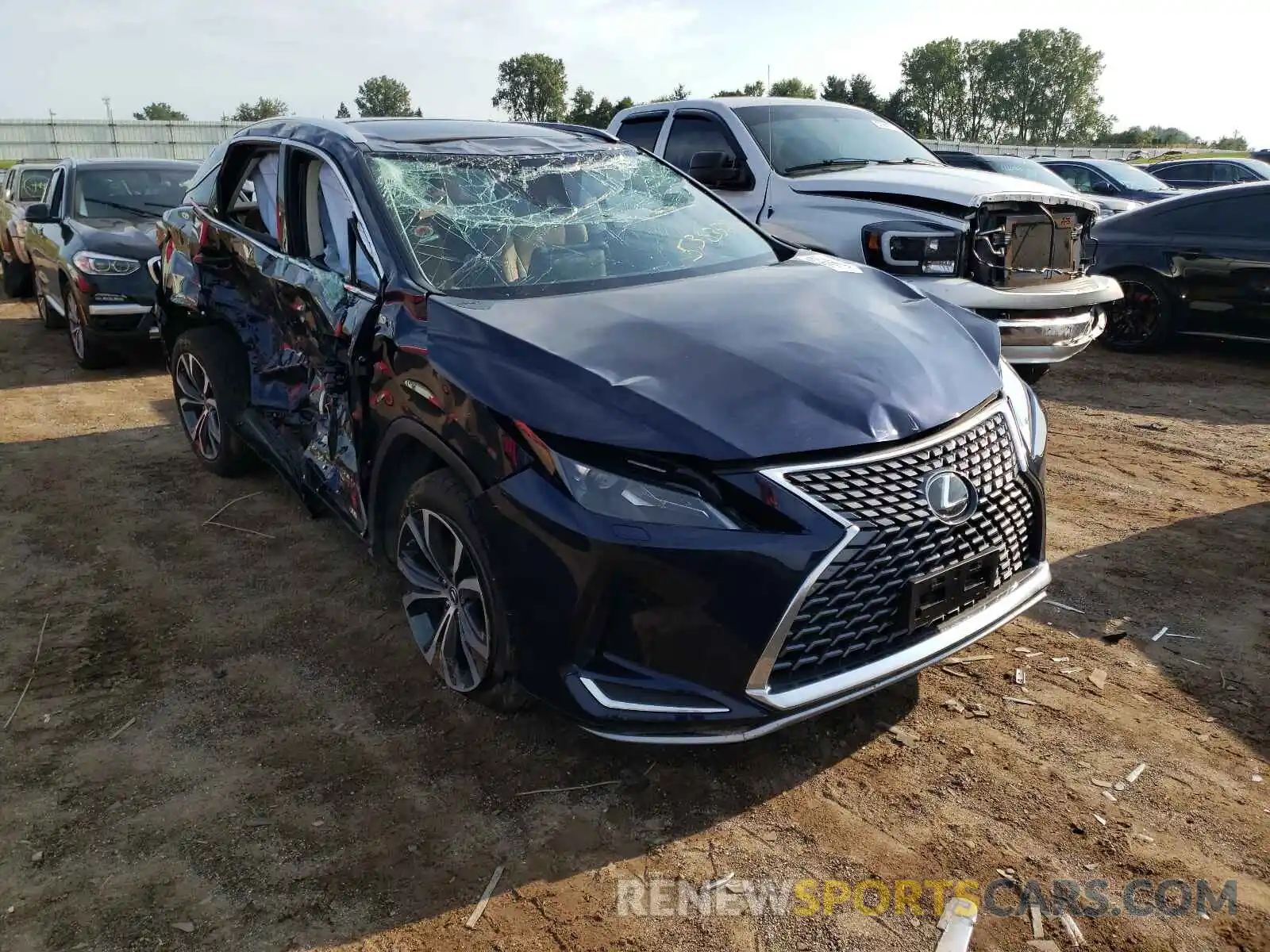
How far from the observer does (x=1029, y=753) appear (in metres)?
2.98

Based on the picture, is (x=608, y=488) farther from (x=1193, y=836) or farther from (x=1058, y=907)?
(x=1193, y=836)

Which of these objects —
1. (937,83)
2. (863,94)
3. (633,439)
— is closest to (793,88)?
(863,94)

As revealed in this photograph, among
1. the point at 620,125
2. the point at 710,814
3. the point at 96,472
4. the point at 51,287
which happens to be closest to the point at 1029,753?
the point at 710,814

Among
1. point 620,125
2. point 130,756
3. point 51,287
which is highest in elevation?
point 620,125

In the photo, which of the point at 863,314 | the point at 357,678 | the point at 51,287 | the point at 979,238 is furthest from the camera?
the point at 51,287

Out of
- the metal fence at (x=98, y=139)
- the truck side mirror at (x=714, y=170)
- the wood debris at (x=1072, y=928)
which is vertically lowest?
the wood debris at (x=1072, y=928)

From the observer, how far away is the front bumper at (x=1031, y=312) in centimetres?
602

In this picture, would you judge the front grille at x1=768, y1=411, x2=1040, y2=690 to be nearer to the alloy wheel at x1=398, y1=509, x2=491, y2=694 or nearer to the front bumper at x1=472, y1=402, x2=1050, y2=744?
the front bumper at x1=472, y1=402, x2=1050, y2=744

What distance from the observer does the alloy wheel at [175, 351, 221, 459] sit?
5.32 metres

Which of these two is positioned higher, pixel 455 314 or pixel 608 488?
pixel 455 314

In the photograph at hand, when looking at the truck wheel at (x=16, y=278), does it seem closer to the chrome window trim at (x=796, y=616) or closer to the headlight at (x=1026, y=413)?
the headlight at (x=1026, y=413)

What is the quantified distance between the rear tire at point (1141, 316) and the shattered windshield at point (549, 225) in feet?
18.8

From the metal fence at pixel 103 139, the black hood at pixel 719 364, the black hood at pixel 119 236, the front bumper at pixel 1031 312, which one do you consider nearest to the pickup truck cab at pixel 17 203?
the black hood at pixel 119 236

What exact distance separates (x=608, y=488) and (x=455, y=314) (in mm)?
921
